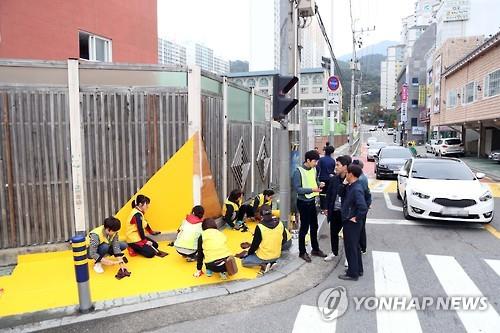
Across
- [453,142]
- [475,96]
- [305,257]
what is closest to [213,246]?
[305,257]

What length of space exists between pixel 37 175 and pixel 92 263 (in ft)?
5.92

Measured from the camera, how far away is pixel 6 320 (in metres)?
4.71

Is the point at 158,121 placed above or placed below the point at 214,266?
above

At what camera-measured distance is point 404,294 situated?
17.6 ft

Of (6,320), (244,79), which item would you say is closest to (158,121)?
(6,320)

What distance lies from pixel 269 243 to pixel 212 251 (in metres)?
0.93

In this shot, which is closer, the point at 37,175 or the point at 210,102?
the point at 37,175

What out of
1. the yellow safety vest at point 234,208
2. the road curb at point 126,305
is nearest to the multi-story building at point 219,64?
the yellow safety vest at point 234,208

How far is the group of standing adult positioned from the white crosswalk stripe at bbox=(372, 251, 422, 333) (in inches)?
14.3

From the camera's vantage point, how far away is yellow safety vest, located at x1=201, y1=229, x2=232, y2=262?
18.9 ft

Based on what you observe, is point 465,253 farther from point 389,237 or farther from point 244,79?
point 244,79

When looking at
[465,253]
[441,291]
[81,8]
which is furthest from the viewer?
[81,8]

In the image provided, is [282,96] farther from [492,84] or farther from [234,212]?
[492,84]

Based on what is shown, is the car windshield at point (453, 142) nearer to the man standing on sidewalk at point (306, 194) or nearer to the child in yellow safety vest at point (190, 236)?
the man standing on sidewalk at point (306, 194)
